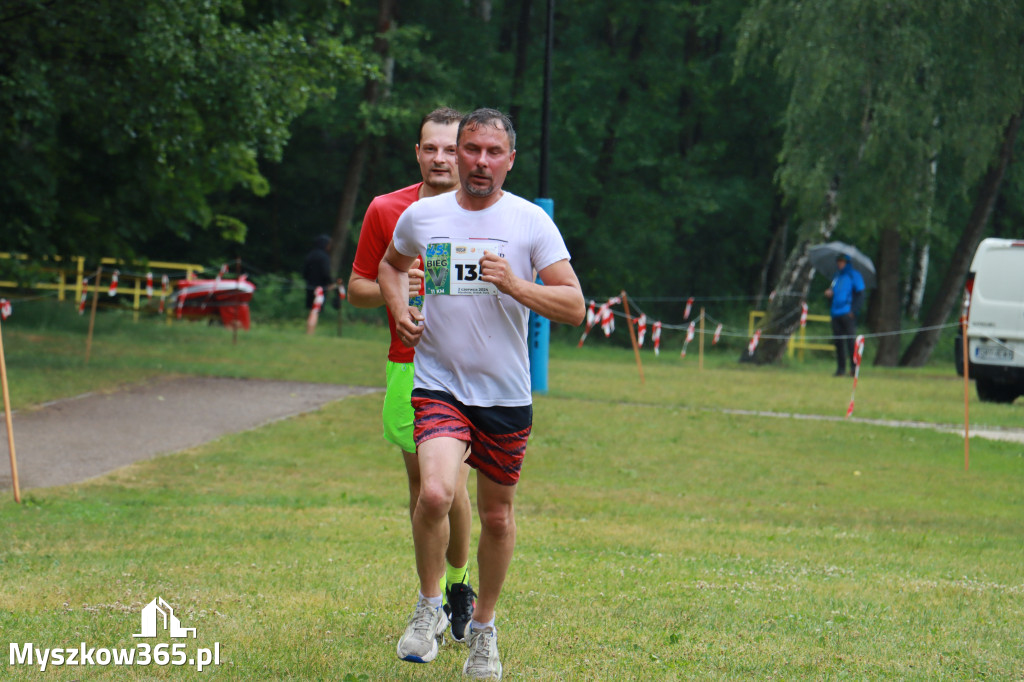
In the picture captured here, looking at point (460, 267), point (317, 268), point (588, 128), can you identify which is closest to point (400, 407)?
point (460, 267)

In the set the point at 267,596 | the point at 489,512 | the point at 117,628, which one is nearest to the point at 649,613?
the point at 489,512

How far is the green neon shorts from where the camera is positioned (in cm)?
552

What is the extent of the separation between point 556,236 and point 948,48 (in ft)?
69.5

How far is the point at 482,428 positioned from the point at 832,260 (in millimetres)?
24755

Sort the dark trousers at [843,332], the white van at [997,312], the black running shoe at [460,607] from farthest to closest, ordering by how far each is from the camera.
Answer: the dark trousers at [843,332]
the white van at [997,312]
the black running shoe at [460,607]

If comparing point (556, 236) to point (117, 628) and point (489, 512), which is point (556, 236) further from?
point (117, 628)

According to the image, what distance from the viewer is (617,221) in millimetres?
41219

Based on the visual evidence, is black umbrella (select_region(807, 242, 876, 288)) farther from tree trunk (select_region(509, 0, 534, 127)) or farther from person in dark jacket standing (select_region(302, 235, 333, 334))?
tree trunk (select_region(509, 0, 534, 127))

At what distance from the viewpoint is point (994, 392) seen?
20.0m

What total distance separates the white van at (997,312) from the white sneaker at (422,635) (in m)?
15.1

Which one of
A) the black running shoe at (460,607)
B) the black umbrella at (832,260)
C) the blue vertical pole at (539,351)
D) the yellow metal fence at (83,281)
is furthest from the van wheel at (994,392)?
the black running shoe at (460,607)

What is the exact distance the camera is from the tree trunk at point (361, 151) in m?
36.5

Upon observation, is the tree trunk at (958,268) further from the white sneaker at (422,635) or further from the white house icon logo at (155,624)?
the white house icon logo at (155,624)

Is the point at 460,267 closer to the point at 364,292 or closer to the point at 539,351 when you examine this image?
the point at 364,292
